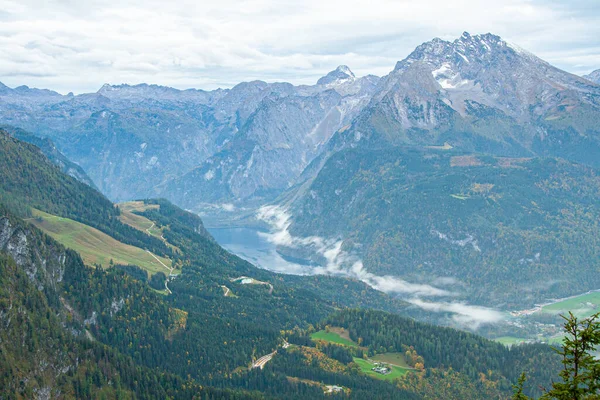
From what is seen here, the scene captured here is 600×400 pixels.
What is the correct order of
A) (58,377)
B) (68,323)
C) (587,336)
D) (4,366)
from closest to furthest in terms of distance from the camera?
1. (587,336)
2. (4,366)
3. (58,377)
4. (68,323)

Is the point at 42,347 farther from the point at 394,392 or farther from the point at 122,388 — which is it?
the point at 394,392

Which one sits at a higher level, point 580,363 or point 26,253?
point 580,363

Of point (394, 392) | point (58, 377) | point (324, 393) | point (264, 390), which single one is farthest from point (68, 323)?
point (394, 392)

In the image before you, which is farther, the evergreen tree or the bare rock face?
the bare rock face

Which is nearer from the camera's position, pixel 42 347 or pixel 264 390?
pixel 42 347

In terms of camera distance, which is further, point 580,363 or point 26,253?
point 26,253

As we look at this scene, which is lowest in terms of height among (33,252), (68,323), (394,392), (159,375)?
(394,392)

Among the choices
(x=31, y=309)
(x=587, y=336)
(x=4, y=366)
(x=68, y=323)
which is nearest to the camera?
(x=587, y=336)

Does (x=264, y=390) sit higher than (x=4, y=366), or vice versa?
(x=4, y=366)

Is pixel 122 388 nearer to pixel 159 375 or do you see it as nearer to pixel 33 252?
pixel 159 375

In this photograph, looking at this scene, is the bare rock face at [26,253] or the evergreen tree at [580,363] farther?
the bare rock face at [26,253]
